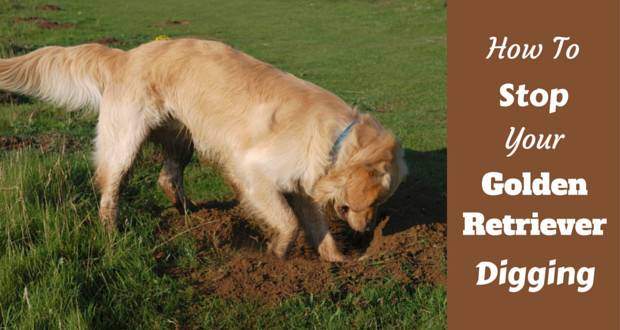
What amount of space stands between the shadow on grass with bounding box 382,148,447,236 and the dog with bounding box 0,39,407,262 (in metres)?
0.66

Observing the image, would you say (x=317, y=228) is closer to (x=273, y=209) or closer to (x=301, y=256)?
(x=301, y=256)

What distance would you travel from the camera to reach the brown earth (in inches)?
189

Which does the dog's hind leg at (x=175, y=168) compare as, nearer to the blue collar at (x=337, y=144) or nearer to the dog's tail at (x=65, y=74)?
the dog's tail at (x=65, y=74)

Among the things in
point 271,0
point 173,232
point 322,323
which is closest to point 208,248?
point 173,232

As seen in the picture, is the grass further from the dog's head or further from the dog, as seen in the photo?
the dog's head

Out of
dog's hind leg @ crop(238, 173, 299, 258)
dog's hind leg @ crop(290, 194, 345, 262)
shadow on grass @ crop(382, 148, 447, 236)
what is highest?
dog's hind leg @ crop(238, 173, 299, 258)

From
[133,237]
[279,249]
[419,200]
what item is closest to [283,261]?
[279,249]

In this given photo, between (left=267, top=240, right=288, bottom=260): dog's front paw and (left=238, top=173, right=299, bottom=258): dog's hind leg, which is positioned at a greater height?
(left=238, top=173, right=299, bottom=258): dog's hind leg

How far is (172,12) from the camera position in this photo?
22.3 metres

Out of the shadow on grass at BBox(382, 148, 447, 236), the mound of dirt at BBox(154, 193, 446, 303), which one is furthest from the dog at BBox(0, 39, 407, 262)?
the shadow on grass at BBox(382, 148, 447, 236)

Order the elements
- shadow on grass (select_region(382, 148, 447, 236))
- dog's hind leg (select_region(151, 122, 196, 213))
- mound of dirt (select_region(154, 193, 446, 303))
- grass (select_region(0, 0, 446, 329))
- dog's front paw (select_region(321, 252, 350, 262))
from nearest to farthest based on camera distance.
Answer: grass (select_region(0, 0, 446, 329)) < mound of dirt (select_region(154, 193, 446, 303)) < dog's front paw (select_region(321, 252, 350, 262)) < shadow on grass (select_region(382, 148, 447, 236)) < dog's hind leg (select_region(151, 122, 196, 213))

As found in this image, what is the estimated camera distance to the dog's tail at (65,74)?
6000mm

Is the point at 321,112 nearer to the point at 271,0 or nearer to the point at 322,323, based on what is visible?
the point at 322,323

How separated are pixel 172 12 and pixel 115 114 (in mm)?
17299
